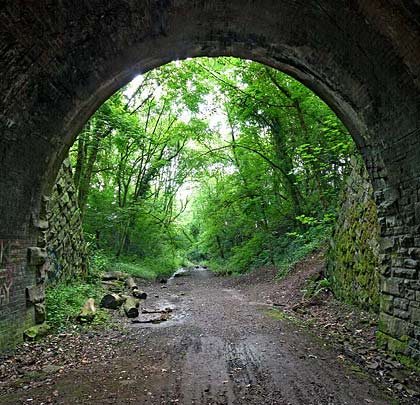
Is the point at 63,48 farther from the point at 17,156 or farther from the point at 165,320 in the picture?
the point at 165,320

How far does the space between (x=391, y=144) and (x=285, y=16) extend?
241 centimetres

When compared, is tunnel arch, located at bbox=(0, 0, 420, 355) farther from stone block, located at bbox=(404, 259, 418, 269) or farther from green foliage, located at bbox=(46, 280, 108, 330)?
green foliage, located at bbox=(46, 280, 108, 330)

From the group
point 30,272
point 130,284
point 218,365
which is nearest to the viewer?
point 218,365

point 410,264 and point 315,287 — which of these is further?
point 315,287

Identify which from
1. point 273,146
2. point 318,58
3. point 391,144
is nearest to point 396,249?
point 391,144

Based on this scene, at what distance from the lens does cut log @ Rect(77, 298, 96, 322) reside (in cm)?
703

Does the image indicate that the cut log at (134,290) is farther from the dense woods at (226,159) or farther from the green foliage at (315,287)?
the green foliage at (315,287)

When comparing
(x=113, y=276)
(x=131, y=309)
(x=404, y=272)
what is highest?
(x=404, y=272)

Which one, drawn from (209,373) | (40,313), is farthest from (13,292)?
(209,373)

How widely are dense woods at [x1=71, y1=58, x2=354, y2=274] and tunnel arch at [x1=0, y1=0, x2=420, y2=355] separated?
3.72m

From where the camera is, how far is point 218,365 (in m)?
4.66

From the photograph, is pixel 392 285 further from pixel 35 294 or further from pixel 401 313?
pixel 35 294

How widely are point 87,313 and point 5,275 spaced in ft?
7.68

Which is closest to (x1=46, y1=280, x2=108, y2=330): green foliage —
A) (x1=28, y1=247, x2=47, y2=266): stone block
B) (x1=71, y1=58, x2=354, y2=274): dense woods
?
(x1=28, y1=247, x2=47, y2=266): stone block
